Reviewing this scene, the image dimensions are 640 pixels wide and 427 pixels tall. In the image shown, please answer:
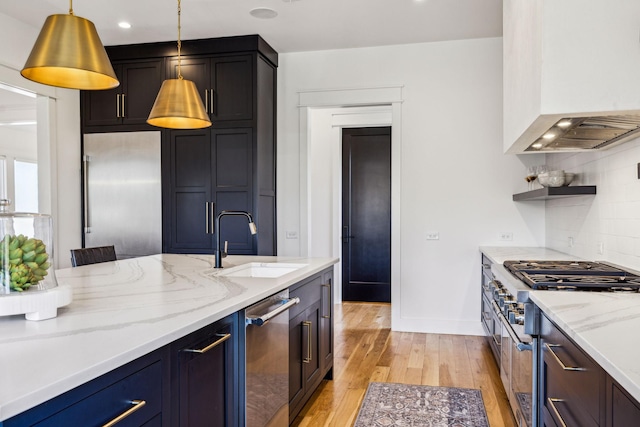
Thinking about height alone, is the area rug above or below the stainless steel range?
below

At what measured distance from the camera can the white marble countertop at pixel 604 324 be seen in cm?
112

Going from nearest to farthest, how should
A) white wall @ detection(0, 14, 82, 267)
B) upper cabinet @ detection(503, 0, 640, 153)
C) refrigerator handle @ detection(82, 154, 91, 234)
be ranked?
upper cabinet @ detection(503, 0, 640, 153), white wall @ detection(0, 14, 82, 267), refrigerator handle @ detection(82, 154, 91, 234)

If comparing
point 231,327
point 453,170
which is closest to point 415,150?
point 453,170

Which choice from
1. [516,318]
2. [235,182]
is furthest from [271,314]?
[235,182]

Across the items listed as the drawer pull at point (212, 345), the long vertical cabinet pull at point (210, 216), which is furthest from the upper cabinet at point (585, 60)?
the long vertical cabinet pull at point (210, 216)

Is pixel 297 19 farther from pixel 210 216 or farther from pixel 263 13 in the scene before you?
pixel 210 216

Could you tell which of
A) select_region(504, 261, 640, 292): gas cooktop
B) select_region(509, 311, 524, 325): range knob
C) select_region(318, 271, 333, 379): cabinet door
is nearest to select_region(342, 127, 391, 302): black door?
select_region(318, 271, 333, 379): cabinet door

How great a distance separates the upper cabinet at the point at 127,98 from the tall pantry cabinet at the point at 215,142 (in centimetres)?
1

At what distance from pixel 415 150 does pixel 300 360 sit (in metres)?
2.85

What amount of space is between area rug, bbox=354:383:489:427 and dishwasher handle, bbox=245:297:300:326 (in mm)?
919

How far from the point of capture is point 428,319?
4.99m

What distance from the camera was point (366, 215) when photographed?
22.0 ft

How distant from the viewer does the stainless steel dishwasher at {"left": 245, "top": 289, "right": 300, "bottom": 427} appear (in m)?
1.97

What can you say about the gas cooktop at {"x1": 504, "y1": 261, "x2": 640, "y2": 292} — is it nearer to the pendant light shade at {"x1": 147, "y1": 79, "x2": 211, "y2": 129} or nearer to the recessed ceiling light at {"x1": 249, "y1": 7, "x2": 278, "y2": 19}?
the pendant light shade at {"x1": 147, "y1": 79, "x2": 211, "y2": 129}
